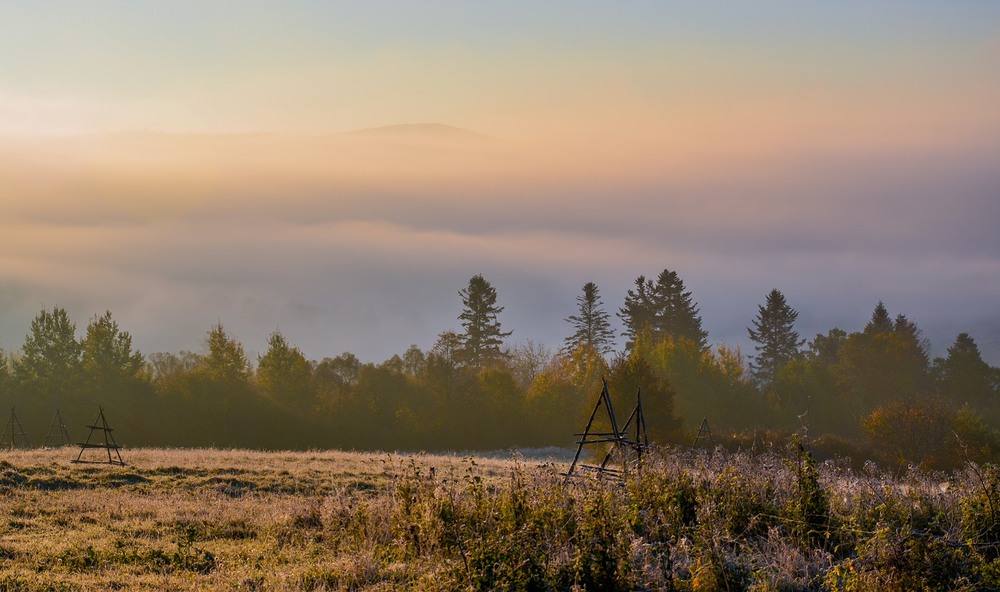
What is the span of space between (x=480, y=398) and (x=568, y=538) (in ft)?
208

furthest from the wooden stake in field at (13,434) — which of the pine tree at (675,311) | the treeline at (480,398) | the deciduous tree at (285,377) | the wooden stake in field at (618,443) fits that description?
the pine tree at (675,311)

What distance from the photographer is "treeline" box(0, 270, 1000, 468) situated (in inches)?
2264

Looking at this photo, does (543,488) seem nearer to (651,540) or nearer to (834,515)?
(651,540)

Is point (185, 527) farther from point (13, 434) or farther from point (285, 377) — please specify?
point (285, 377)

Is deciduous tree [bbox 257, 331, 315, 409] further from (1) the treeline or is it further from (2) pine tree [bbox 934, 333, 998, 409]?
(2) pine tree [bbox 934, 333, 998, 409]

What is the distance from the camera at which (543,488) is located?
49.9ft

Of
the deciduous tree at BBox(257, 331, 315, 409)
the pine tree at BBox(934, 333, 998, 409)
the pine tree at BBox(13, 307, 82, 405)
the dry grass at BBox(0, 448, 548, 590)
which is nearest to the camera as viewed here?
the dry grass at BBox(0, 448, 548, 590)

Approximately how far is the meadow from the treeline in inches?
1428

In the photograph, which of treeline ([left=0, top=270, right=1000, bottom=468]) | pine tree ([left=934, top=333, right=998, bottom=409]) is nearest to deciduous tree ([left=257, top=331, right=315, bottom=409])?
treeline ([left=0, top=270, right=1000, bottom=468])

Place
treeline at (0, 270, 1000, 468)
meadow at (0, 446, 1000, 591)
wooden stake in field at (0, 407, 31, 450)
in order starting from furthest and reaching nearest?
treeline at (0, 270, 1000, 468) < wooden stake in field at (0, 407, 31, 450) < meadow at (0, 446, 1000, 591)

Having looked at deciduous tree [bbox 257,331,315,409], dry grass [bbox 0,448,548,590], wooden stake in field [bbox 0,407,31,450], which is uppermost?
deciduous tree [bbox 257,331,315,409]

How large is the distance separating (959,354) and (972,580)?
92976 millimetres

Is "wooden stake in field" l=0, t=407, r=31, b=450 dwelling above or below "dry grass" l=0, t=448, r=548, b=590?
above

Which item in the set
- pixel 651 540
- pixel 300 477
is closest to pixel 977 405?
pixel 300 477
